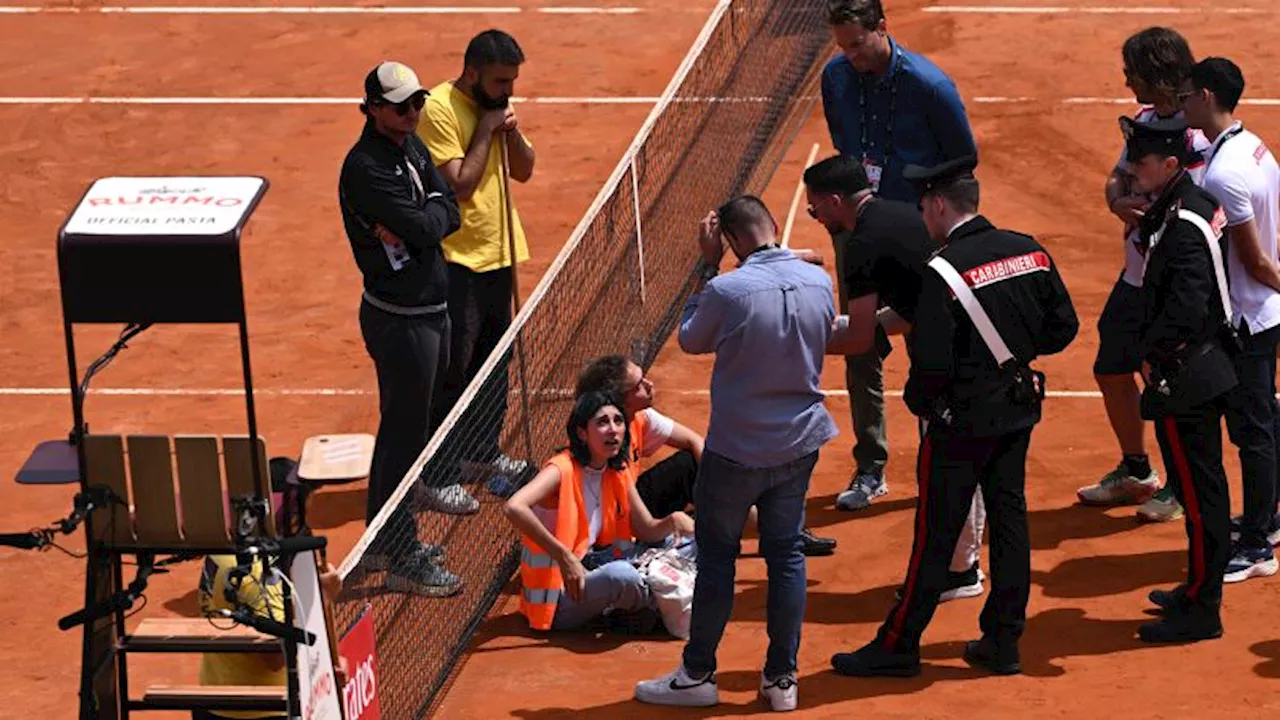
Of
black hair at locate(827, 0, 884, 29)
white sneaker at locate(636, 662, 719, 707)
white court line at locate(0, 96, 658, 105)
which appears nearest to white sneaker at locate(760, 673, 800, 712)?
white sneaker at locate(636, 662, 719, 707)

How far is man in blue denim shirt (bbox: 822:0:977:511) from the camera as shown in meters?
12.1

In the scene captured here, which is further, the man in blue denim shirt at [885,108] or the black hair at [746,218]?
the man in blue denim shirt at [885,108]

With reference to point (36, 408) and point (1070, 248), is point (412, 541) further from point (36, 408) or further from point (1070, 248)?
point (1070, 248)

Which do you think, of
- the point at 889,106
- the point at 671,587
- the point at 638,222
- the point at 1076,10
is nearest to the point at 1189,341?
the point at 889,106

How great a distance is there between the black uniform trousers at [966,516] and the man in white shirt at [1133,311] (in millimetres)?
1028

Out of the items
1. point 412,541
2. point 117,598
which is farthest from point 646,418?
point 117,598

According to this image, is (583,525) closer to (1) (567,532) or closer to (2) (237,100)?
(1) (567,532)

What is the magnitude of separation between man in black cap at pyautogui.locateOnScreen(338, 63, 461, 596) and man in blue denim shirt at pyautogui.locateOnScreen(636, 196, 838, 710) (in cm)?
157

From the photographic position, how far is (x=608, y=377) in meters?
11.3

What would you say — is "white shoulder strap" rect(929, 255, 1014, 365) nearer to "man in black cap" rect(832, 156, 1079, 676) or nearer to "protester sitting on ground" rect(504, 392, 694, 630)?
"man in black cap" rect(832, 156, 1079, 676)

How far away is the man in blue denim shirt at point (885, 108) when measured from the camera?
1214cm

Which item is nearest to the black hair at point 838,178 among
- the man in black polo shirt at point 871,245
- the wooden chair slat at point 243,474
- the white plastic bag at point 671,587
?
the man in black polo shirt at point 871,245

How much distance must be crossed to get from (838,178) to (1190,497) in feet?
6.83

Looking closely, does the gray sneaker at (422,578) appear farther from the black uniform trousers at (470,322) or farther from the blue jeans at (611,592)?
the black uniform trousers at (470,322)
